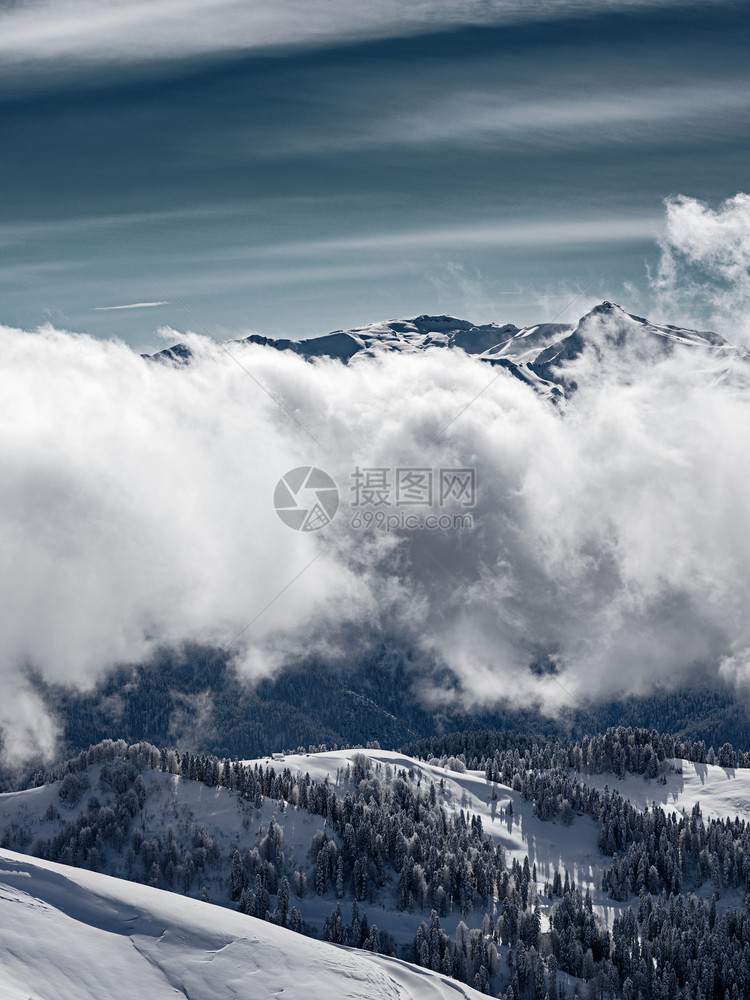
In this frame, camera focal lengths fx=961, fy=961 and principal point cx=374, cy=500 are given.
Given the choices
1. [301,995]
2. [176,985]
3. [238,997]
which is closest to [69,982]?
[176,985]

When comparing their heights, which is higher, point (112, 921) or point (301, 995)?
point (112, 921)

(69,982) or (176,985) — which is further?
(176,985)

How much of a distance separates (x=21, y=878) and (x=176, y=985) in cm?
3984

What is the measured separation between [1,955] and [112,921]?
3653 centimetres

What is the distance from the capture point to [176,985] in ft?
616

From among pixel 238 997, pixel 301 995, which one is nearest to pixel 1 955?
pixel 238 997

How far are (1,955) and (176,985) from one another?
124ft

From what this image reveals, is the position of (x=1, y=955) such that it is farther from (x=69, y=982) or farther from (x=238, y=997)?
(x=238, y=997)

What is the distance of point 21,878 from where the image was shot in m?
199

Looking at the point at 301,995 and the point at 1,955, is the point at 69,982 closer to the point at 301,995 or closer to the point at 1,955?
the point at 1,955

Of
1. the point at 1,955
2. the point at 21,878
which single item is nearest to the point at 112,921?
the point at 21,878

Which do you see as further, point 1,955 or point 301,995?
point 301,995

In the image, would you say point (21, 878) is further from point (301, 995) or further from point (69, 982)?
point (301, 995)

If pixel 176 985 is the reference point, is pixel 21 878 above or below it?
above
